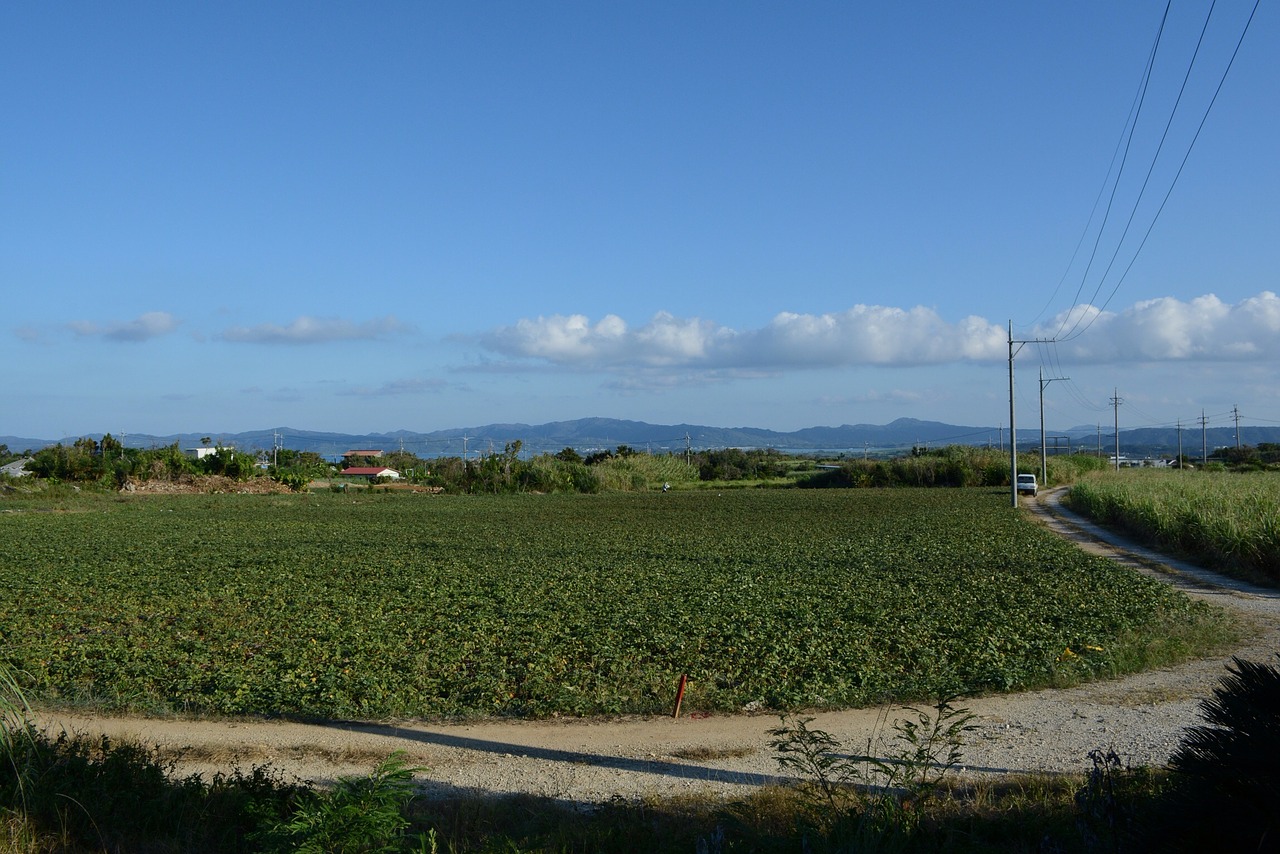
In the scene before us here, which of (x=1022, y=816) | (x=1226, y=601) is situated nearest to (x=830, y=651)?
(x=1022, y=816)

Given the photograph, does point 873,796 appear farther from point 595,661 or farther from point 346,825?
point 595,661

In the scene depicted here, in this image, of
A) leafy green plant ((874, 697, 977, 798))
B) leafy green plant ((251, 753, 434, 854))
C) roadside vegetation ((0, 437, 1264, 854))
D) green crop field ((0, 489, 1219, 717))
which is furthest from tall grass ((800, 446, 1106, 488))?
leafy green plant ((251, 753, 434, 854))

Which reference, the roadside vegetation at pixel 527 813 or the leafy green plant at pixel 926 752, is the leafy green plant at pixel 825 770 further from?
the leafy green plant at pixel 926 752

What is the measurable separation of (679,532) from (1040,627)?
57.3 feet

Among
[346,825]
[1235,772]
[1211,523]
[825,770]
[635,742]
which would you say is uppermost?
[1235,772]

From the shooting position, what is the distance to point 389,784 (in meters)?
5.21

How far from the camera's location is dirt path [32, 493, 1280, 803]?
A: 7305 mm

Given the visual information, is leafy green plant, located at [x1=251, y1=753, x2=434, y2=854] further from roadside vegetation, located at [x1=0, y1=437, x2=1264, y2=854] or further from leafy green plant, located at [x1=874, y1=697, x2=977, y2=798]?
leafy green plant, located at [x1=874, y1=697, x2=977, y2=798]

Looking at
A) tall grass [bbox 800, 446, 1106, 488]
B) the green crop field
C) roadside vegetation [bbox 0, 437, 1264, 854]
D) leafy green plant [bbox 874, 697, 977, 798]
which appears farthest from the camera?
tall grass [bbox 800, 446, 1106, 488]

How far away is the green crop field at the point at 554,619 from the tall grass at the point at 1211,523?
9.59 feet

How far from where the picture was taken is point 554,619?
13.8m

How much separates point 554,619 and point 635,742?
5.52 metres

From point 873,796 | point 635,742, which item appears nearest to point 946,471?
point 635,742

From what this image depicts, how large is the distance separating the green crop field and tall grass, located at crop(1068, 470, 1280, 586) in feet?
9.59
